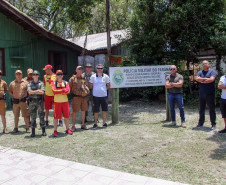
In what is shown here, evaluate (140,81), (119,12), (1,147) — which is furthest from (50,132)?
(119,12)

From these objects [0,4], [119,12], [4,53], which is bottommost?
[4,53]

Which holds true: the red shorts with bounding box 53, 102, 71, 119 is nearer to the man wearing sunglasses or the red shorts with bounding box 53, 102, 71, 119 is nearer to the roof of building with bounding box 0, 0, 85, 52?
the man wearing sunglasses

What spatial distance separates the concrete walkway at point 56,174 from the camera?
11.4 feet

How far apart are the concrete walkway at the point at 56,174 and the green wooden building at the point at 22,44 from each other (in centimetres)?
763

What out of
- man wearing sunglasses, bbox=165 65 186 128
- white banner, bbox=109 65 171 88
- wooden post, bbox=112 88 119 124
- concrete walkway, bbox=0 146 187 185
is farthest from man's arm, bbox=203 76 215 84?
concrete walkway, bbox=0 146 187 185

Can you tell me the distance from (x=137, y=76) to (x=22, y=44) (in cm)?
720

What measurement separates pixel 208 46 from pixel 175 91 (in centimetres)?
510

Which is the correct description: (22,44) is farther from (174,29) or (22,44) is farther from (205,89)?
(205,89)

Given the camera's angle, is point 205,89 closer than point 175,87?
Yes

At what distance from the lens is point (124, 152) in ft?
15.6

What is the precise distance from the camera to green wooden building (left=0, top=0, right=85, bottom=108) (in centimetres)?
1098

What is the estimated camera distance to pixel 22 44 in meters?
11.9

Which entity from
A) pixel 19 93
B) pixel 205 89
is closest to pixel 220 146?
pixel 205 89

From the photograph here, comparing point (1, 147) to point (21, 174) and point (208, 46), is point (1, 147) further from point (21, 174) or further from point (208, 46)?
point (208, 46)
